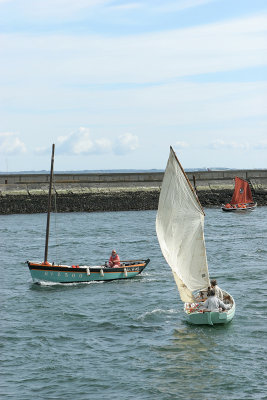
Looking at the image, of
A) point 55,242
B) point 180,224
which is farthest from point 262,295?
point 55,242

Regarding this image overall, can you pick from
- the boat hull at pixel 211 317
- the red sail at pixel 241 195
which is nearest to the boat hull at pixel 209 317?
the boat hull at pixel 211 317

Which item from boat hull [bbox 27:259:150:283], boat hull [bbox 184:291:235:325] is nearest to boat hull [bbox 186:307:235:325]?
boat hull [bbox 184:291:235:325]

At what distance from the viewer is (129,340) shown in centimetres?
2698

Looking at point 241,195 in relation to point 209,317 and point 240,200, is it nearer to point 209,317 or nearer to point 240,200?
point 240,200

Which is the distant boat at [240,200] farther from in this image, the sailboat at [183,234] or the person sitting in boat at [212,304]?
the person sitting in boat at [212,304]

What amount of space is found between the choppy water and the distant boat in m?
41.2

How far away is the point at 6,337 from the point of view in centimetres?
2794

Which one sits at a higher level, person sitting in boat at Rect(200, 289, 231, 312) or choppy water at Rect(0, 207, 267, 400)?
person sitting in boat at Rect(200, 289, 231, 312)

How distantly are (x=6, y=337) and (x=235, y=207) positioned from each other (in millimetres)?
66082

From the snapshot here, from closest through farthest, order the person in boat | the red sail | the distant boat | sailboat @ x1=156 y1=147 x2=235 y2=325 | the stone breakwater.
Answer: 1. the person in boat
2. sailboat @ x1=156 y1=147 x2=235 y2=325
3. the distant boat
4. the red sail
5. the stone breakwater

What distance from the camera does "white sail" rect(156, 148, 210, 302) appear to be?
95.9ft

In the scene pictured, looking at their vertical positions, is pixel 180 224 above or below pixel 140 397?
above

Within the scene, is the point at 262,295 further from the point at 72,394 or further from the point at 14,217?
the point at 14,217

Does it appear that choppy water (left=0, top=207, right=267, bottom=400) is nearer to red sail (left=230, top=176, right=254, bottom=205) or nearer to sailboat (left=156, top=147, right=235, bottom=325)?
sailboat (left=156, top=147, right=235, bottom=325)
